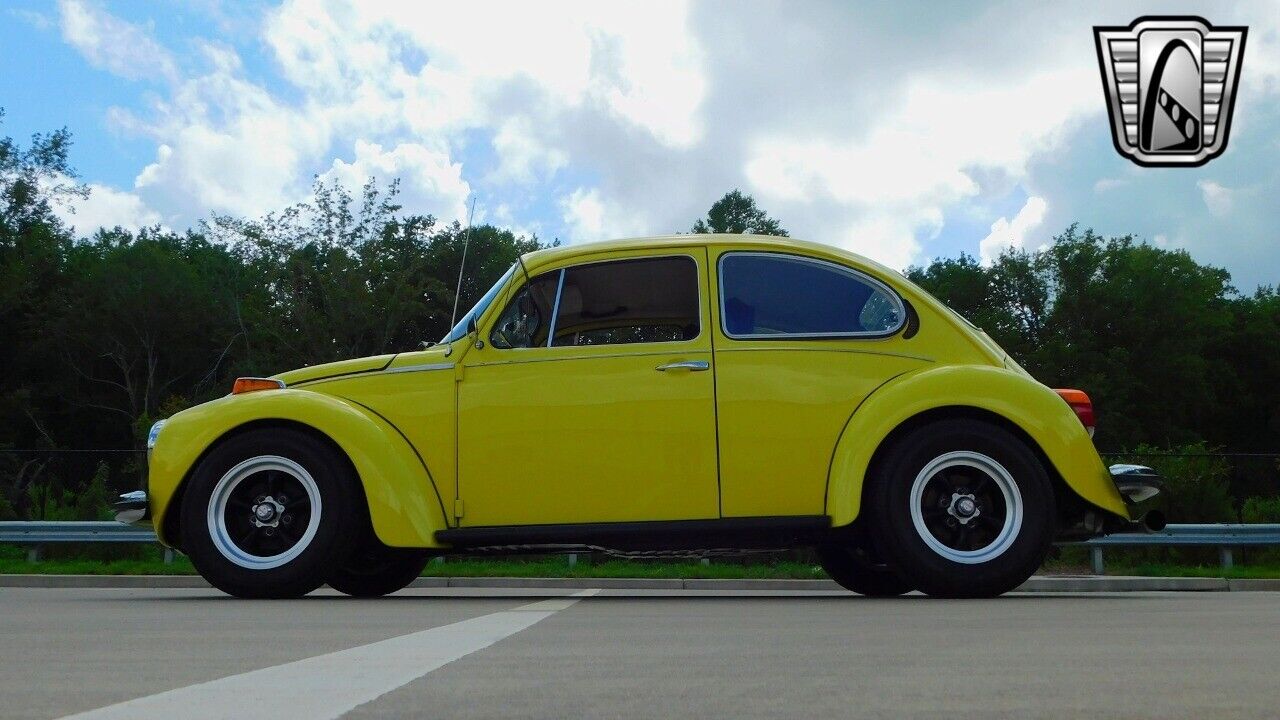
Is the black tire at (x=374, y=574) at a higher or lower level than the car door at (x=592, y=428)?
lower

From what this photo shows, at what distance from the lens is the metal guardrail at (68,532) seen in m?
15.9

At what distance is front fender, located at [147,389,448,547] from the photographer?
7.23m

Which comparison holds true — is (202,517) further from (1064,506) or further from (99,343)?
(99,343)

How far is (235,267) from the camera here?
6988 cm

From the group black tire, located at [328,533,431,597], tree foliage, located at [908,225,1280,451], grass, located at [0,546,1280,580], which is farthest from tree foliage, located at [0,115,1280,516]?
black tire, located at [328,533,431,597]

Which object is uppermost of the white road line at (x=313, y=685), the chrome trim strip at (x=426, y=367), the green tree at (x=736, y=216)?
the green tree at (x=736, y=216)

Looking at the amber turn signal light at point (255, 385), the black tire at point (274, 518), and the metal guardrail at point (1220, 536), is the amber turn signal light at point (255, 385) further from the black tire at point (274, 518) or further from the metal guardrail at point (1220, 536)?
the metal guardrail at point (1220, 536)

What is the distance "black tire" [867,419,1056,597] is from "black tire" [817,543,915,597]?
110 centimetres

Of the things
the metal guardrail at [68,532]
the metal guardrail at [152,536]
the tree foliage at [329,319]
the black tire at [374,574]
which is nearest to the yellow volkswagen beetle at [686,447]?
the black tire at [374,574]

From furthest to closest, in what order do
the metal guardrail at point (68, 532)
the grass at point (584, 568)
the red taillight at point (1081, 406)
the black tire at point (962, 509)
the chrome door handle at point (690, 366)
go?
the metal guardrail at point (68, 532)
the grass at point (584, 568)
the red taillight at point (1081, 406)
the chrome door handle at point (690, 366)
the black tire at point (962, 509)

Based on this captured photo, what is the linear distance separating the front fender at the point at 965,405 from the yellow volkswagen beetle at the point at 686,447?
11 mm

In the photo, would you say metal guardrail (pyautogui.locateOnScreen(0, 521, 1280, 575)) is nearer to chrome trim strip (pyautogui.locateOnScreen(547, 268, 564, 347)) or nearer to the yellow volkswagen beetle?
the yellow volkswagen beetle

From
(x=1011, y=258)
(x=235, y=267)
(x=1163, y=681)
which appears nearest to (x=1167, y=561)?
(x=1163, y=681)

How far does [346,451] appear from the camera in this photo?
7.28 meters
